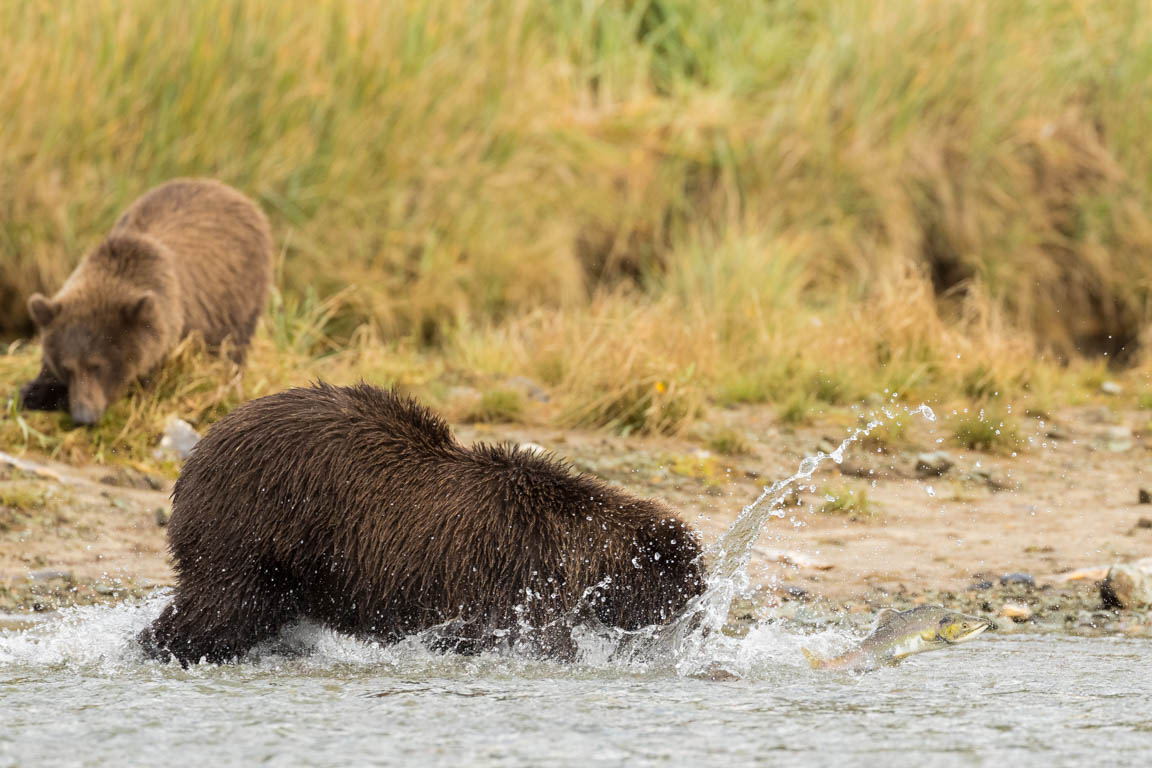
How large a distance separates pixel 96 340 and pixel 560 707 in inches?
167

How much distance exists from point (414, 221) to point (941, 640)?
21.1 feet

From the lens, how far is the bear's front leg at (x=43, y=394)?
8.35m

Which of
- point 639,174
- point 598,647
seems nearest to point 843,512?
point 598,647

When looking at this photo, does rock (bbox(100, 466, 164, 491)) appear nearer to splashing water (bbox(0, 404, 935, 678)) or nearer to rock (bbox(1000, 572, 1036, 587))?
splashing water (bbox(0, 404, 935, 678))

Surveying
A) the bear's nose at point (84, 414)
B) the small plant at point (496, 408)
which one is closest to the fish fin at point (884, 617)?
the small plant at point (496, 408)

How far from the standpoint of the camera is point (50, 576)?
6.65 m

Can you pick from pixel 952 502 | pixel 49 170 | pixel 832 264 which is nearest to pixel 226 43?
pixel 49 170

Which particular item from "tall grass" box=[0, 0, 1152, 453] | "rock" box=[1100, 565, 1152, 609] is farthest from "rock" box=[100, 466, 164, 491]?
"rock" box=[1100, 565, 1152, 609]

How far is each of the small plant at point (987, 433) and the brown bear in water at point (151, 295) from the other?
12.6ft

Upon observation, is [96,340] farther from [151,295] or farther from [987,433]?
[987,433]

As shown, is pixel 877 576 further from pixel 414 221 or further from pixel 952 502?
pixel 414 221

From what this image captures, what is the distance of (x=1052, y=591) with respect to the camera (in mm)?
6668

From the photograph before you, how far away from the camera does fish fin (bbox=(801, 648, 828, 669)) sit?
216 inches

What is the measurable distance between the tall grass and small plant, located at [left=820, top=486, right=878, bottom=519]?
124cm
